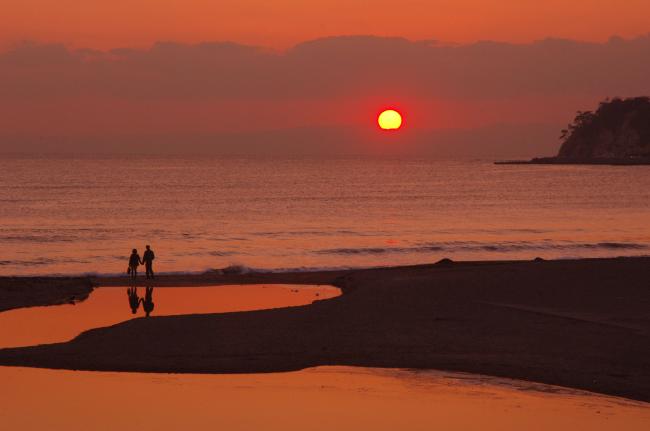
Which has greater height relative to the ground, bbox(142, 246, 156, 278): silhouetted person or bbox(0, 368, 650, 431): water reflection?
bbox(142, 246, 156, 278): silhouetted person

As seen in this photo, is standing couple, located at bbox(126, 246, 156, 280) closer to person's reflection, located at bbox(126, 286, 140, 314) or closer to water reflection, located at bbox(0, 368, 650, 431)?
person's reflection, located at bbox(126, 286, 140, 314)

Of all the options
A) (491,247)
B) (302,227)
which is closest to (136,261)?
(491,247)

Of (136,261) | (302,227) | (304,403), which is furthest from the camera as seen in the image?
(302,227)

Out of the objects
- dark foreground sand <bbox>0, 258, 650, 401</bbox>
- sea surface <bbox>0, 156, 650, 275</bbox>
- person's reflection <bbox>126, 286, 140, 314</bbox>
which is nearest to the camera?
dark foreground sand <bbox>0, 258, 650, 401</bbox>

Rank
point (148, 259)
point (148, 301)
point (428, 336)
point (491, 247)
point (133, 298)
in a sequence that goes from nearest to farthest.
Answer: point (428, 336) → point (148, 301) → point (133, 298) → point (148, 259) → point (491, 247)

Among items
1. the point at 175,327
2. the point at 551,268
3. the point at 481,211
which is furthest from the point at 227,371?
the point at 481,211

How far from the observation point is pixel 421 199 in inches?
4803

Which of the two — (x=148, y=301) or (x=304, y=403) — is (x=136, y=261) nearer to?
(x=148, y=301)

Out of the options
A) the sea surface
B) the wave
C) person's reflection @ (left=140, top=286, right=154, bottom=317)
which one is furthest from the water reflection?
the wave

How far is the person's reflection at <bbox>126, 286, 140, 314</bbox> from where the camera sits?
30.2 m

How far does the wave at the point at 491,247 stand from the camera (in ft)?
186

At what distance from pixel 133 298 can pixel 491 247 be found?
30185 millimetres

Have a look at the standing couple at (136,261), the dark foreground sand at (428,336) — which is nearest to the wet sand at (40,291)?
the standing couple at (136,261)

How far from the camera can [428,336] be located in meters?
23.9
